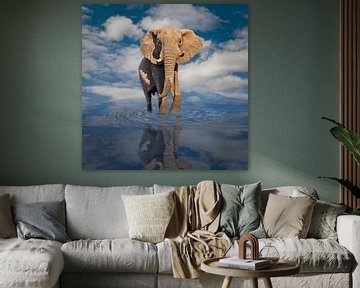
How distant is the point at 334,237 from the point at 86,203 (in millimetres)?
2071

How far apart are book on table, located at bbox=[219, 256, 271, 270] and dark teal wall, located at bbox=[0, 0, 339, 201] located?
2.13m

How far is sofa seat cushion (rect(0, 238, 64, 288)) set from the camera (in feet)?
16.6

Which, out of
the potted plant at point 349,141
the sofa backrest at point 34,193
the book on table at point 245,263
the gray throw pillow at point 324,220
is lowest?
the book on table at point 245,263

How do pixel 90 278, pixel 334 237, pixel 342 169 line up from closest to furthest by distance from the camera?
pixel 90 278 < pixel 334 237 < pixel 342 169

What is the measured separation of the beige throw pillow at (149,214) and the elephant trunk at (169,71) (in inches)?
40.2

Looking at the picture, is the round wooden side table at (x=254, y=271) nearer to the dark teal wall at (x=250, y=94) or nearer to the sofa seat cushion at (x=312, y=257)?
the sofa seat cushion at (x=312, y=257)

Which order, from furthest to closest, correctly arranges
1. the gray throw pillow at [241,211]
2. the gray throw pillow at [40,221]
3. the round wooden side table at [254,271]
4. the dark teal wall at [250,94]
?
the dark teal wall at [250,94], the gray throw pillow at [241,211], the gray throw pillow at [40,221], the round wooden side table at [254,271]

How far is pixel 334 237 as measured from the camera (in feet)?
20.4

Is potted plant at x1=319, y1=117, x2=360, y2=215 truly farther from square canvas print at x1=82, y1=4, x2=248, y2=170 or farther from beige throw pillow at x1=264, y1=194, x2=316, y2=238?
square canvas print at x1=82, y1=4, x2=248, y2=170

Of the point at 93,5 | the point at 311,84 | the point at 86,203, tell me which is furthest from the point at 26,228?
Answer: the point at 311,84

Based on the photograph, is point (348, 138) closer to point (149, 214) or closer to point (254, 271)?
point (149, 214)

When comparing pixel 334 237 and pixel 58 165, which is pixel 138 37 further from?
pixel 334 237

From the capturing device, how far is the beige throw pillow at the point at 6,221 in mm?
6075

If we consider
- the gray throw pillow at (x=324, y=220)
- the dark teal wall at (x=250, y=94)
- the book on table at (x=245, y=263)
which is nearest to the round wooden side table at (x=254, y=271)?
the book on table at (x=245, y=263)
